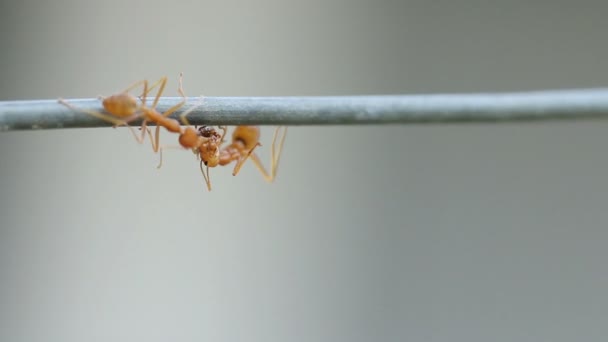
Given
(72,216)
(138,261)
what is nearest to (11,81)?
(72,216)

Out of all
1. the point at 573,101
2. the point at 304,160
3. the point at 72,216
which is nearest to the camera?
the point at 573,101

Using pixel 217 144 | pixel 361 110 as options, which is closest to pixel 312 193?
pixel 217 144

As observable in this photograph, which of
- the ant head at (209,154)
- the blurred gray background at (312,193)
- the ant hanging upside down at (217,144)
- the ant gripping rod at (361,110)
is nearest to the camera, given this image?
the ant gripping rod at (361,110)

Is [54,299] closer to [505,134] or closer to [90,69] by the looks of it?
[90,69]

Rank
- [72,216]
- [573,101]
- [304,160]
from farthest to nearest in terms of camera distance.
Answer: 1. [304,160]
2. [72,216]
3. [573,101]

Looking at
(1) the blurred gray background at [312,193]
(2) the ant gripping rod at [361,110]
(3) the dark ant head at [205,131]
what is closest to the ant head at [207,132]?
(3) the dark ant head at [205,131]

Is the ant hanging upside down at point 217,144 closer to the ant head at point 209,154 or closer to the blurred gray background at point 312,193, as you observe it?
the ant head at point 209,154

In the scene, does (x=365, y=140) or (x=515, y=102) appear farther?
(x=365, y=140)

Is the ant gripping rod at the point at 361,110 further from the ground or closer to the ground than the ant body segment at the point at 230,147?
closer to the ground
